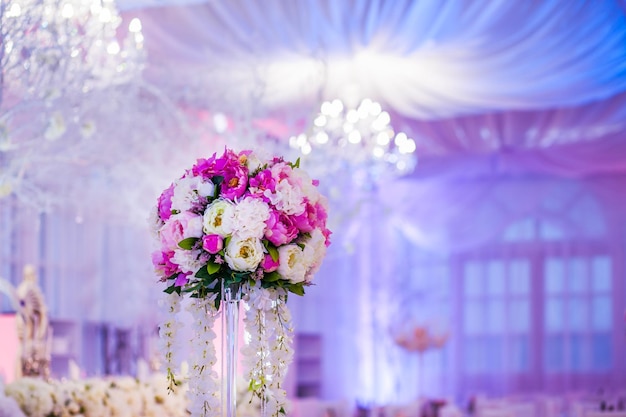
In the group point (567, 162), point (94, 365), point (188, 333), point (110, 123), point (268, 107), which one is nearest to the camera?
point (188, 333)

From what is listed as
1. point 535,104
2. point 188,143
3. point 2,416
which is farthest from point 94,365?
point 2,416

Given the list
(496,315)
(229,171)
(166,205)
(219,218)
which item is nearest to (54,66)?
(166,205)

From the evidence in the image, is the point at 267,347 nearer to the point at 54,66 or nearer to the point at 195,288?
the point at 195,288

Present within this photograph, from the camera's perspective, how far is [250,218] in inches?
132

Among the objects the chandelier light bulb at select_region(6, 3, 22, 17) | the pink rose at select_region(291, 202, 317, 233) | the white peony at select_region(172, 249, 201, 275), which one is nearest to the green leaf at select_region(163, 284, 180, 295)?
the white peony at select_region(172, 249, 201, 275)

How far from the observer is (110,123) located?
26.9 ft

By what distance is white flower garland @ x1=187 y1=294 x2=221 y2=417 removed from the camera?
3480 millimetres

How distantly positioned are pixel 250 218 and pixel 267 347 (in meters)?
0.46

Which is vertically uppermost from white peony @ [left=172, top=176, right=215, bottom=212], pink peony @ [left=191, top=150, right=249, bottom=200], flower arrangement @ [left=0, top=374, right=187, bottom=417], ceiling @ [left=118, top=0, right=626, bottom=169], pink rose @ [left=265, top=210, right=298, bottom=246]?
ceiling @ [left=118, top=0, right=626, bottom=169]

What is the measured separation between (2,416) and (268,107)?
19.3 ft

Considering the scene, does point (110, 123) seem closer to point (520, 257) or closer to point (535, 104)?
point (535, 104)

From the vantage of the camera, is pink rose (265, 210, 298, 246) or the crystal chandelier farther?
the crystal chandelier

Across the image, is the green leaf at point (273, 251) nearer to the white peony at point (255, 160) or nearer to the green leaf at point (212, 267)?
the green leaf at point (212, 267)

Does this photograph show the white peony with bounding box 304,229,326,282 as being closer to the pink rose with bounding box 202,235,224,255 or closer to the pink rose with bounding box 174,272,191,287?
the pink rose with bounding box 202,235,224,255
